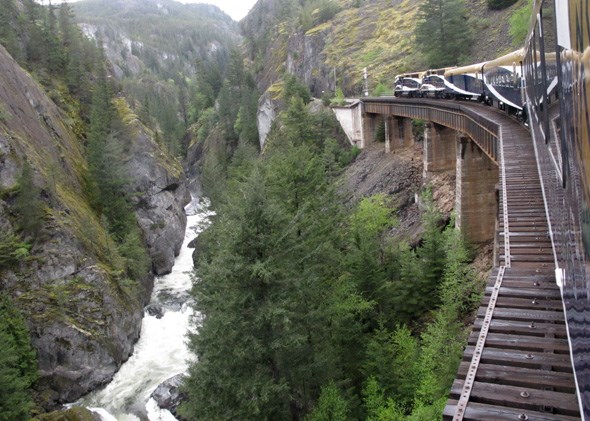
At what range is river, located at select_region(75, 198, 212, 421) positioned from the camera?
71.9 feet

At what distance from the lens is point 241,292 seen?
15414mm

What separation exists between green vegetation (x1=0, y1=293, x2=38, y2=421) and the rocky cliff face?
114cm

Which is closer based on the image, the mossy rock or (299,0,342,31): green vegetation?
the mossy rock

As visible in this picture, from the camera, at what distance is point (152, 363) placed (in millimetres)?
26141

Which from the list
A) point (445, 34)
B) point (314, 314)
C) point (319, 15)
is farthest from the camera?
point (319, 15)

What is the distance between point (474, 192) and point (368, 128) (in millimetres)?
25147

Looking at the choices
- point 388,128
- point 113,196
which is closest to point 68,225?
point 113,196

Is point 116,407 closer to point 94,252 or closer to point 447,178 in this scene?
point 94,252

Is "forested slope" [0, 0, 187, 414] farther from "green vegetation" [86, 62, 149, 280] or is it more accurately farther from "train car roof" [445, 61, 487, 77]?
"train car roof" [445, 61, 487, 77]

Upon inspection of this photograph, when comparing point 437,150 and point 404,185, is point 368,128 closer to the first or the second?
point 404,185

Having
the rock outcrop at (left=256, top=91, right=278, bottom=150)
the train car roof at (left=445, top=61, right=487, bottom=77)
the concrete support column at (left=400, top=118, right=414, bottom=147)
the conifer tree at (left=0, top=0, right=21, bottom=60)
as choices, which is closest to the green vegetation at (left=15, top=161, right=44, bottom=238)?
the conifer tree at (left=0, top=0, right=21, bottom=60)

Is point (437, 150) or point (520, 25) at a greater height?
point (520, 25)

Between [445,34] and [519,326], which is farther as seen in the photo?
[445,34]

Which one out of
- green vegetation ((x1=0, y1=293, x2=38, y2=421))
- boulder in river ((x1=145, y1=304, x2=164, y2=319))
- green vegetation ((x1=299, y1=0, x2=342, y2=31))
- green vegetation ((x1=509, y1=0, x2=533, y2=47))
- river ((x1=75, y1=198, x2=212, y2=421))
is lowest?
river ((x1=75, y1=198, x2=212, y2=421))
